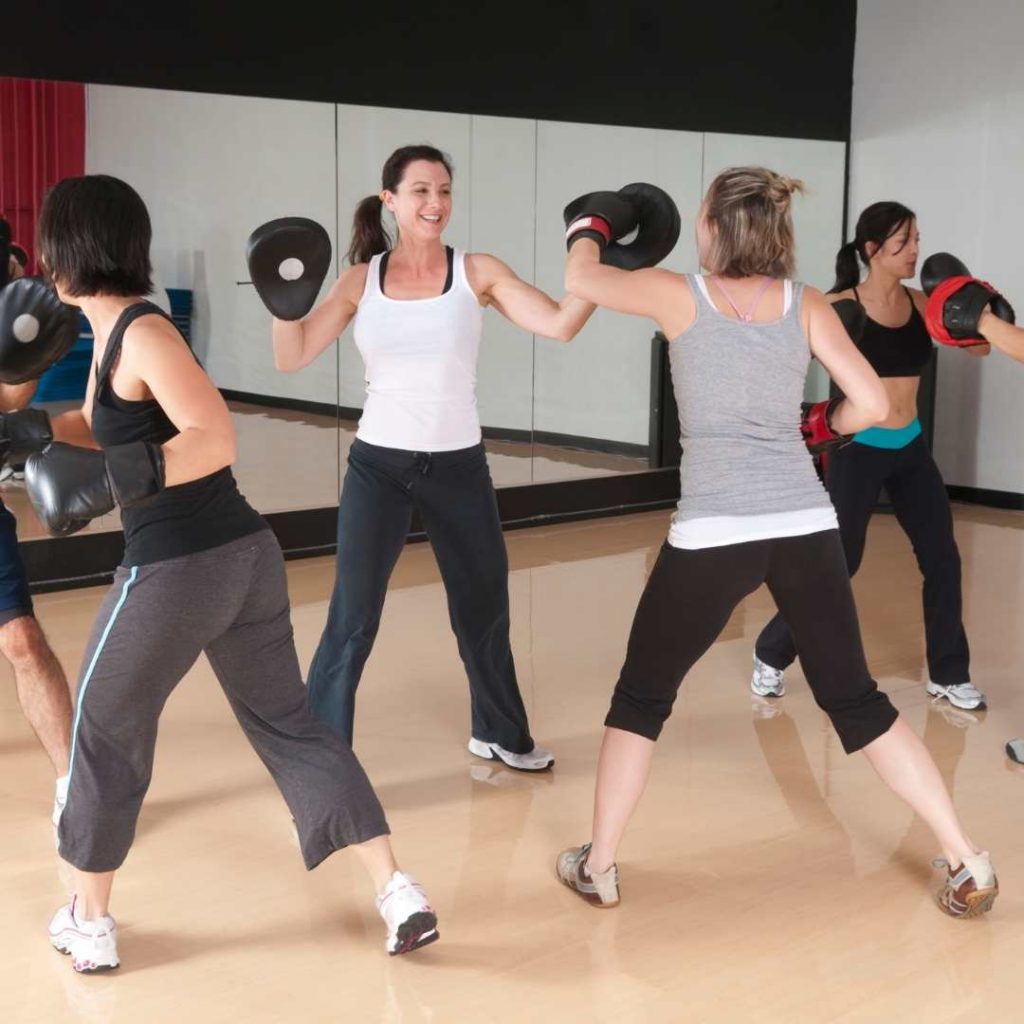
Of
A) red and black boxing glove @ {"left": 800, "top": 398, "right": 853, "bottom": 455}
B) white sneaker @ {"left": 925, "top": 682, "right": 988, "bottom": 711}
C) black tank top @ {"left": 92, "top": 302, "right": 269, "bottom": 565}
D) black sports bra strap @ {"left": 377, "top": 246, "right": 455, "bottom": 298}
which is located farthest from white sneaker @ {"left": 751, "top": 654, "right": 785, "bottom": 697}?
black tank top @ {"left": 92, "top": 302, "right": 269, "bottom": 565}

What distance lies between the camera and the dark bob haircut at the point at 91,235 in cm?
230

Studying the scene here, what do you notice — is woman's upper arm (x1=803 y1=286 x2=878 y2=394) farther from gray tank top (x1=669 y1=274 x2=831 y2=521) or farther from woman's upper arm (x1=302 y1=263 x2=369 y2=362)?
woman's upper arm (x1=302 y1=263 x2=369 y2=362)

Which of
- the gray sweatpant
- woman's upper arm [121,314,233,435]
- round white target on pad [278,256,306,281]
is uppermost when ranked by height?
round white target on pad [278,256,306,281]

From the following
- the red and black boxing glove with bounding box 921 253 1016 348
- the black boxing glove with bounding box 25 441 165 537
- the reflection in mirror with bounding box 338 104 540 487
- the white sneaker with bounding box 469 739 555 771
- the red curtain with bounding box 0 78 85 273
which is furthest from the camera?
the reflection in mirror with bounding box 338 104 540 487

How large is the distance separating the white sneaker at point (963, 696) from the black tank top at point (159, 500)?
7.98 ft

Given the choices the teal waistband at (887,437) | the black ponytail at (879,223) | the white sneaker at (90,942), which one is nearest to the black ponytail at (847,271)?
the black ponytail at (879,223)

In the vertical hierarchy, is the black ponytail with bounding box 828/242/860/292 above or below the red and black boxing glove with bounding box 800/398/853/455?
above

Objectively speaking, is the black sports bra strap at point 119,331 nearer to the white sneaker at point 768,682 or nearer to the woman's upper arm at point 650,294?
the woman's upper arm at point 650,294

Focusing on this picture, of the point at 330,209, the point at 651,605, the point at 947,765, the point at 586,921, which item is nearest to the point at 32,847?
the point at 586,921

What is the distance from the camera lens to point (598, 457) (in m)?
7.35

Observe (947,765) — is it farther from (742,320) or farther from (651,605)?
(742,320)

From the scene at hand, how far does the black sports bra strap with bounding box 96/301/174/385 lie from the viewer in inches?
90.2

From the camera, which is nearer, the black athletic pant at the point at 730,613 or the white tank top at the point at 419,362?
the black athletic pant at the point at 730,613

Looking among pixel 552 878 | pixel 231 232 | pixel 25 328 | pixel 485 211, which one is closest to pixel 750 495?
pixel 552 878
